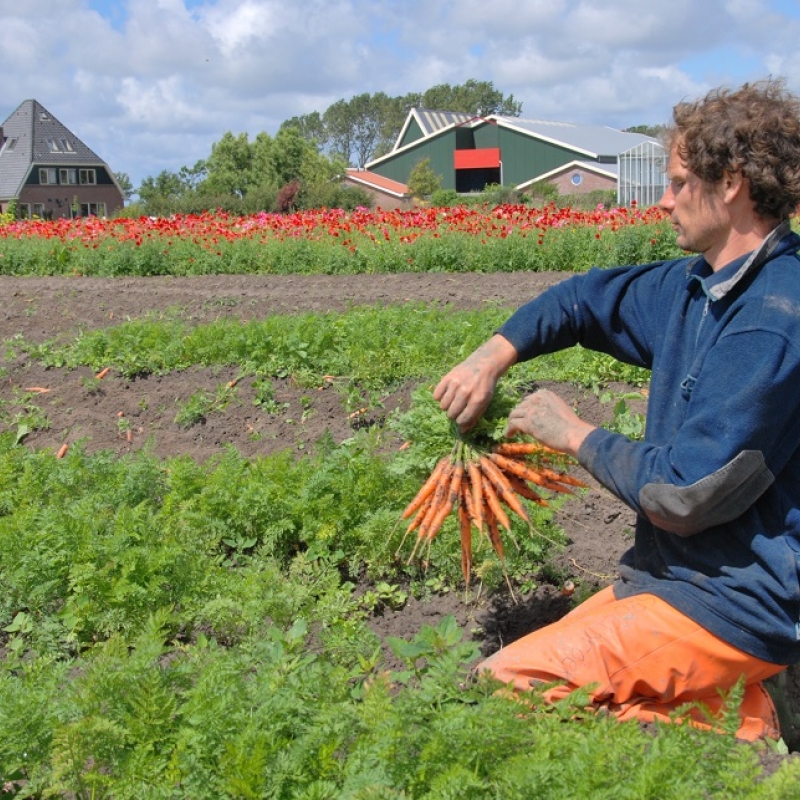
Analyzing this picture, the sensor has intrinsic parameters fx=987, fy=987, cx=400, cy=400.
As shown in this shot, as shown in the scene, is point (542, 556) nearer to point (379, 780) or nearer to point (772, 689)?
point (772, 689)

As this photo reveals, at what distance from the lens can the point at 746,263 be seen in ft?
8.40

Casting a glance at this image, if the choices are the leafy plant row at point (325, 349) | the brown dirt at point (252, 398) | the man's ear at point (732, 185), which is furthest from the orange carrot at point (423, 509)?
the leafy plant row at point (325, 349)

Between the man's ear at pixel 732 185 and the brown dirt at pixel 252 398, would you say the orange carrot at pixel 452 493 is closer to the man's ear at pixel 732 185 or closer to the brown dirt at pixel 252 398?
the brown dirt at pixel 252 398

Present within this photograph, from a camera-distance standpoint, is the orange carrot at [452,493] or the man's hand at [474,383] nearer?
the man's hand at [474,383]

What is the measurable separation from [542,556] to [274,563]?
110 cm

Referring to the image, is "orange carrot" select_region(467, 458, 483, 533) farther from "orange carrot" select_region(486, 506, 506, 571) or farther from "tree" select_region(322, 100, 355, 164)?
"tree" select_region(322, 100, 355, 164)

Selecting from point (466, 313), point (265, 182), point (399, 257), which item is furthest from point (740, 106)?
point (265, 182)

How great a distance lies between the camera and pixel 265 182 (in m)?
51.1

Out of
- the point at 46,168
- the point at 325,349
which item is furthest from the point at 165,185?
the point at 325,349

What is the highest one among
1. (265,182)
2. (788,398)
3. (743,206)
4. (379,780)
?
(265,182)

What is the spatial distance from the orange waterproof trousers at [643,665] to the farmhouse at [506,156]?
179 ft

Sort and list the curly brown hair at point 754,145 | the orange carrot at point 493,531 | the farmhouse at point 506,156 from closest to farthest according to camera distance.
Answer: the curly brown hair at point 754,145 < the orange carrot at point 493,531 < the farmhouse at point 506,156

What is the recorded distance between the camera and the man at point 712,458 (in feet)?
7.93

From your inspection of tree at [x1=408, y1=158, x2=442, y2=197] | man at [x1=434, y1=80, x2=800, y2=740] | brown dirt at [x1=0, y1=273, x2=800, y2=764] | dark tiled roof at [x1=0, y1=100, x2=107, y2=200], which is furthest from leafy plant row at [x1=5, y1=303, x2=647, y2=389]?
dark tiled roof at [x1=0, y1=100, x2=107, y2=200]
